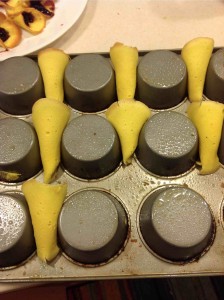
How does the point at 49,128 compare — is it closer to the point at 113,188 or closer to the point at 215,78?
the point at 113,188

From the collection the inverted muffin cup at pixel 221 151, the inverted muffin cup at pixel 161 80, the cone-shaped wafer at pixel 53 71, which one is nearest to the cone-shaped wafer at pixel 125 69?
the inverted muffin cup at pixel 161 80

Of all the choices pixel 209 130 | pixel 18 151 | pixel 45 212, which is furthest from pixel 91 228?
pixel 209 130

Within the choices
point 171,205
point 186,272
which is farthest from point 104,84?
point 186,272

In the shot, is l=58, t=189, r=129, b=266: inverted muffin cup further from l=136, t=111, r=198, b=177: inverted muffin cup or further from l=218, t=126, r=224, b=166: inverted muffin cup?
l=218, t=126, r=224, b=166: inverted muffin cup

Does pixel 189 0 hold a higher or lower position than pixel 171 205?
higher

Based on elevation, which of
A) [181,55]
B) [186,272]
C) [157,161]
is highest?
[181,55]

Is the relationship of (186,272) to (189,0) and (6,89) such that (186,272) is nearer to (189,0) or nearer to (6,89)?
(6,89)

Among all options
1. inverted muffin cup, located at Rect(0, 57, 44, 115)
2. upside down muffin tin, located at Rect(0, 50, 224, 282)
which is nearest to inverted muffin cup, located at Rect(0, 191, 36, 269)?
upside down muffin tin, located at Rect(0, 50, 224, 282)
